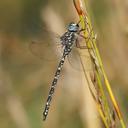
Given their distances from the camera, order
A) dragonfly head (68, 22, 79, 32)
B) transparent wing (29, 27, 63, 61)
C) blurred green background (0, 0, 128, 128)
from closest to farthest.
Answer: dragonfly head (68, 22, 79, 32), transparent wing (29, 27, 63, 61), blurred green background (0, 0, 128, 128)

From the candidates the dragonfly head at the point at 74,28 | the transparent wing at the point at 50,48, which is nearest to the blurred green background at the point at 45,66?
the transparent wing at the point at 50,48

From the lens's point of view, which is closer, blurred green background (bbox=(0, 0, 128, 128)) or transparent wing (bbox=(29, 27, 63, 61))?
transparent wing (bbox=(29, 27, 63, 61))

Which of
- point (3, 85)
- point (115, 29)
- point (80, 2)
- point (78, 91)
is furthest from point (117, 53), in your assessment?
point (80, 2)

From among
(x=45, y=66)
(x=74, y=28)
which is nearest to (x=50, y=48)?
(x=74, y=28)

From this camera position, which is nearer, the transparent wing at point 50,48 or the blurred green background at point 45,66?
the transparent wing at point 50,48

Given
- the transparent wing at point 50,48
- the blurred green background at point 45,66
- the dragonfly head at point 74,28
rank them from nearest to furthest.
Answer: the dragonfly head at point 74,28
the transparent wing at point 50,48
the blurred green background at point 45,66

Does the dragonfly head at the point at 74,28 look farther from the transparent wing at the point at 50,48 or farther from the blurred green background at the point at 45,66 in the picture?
the blurred green background at the point at 45,66

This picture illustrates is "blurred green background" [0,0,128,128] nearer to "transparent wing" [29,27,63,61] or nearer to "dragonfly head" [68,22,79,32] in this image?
"transparent wing" [29,27,63,61]

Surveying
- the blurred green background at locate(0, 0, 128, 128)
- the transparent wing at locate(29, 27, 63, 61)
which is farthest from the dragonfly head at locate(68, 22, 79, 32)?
the blurred green background at locate(0, 0, 128, 128)

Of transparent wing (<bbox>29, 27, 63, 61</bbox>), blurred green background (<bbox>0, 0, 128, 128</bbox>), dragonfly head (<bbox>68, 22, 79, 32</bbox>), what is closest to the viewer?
dragonfly head (<bbox>68, 22, 79, 32</bbox>)
